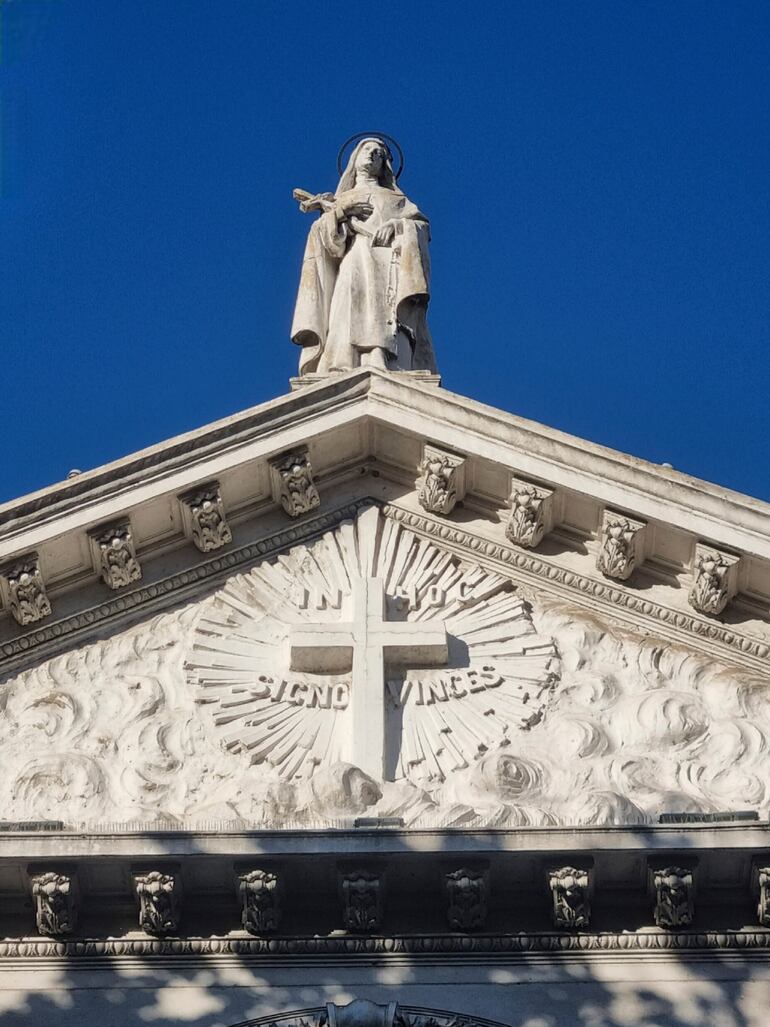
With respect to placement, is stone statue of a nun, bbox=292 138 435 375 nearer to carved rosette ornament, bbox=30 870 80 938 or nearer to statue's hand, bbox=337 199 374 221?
statue's hand, bbox=337 199 374 221

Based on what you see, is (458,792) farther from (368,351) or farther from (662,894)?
(368,351)

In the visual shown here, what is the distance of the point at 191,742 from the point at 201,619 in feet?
4.07

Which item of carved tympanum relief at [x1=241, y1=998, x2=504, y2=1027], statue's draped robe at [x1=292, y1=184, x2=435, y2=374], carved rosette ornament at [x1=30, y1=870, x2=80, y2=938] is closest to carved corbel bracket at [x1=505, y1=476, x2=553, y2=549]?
statue's draped robe at [x1=292, y1=184, x2=435, y2=374]

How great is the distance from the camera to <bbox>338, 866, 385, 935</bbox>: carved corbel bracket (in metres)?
13.8

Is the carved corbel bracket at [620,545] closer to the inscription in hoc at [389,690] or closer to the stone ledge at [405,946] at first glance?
the inscription in hoc at [389,690]

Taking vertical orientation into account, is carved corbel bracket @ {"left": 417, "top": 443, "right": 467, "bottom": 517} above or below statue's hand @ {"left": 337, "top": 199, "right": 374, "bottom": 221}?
below

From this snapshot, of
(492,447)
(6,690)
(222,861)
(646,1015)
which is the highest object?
(492,447)

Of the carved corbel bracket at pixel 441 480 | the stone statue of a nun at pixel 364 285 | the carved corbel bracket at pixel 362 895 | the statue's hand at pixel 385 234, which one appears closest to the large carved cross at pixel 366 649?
the carved corbel bracket at pixel 441 480

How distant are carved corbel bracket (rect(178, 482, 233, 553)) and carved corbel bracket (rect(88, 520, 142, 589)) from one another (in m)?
0.45

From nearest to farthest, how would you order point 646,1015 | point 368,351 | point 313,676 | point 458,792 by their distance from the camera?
point 646,1015 < point 458,792 < point 313,676 < point 368,351

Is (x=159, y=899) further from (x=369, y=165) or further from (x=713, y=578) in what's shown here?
(x=369, y=165)

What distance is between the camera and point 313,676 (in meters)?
15.9

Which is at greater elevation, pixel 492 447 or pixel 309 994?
pixel 492 447

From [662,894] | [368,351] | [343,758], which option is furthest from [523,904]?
[368,351]
